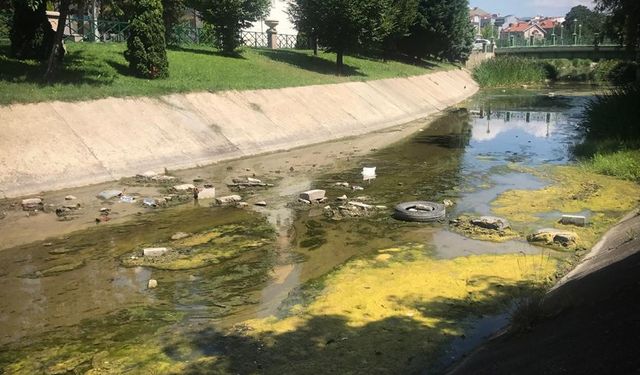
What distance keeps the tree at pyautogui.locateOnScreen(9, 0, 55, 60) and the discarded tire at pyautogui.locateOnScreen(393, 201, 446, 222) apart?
17887 mm

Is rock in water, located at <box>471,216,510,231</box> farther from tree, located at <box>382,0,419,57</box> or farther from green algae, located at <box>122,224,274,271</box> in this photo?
tree, located at <box>382,0,419,57</box>

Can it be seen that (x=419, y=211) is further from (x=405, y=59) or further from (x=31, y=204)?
(x=405, y=59)

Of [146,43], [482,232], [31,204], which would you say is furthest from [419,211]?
[146,43]

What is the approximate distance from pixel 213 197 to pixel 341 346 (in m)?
8.96

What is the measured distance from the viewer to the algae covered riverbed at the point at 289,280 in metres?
7.04

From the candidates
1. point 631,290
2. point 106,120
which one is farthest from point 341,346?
point 106,120

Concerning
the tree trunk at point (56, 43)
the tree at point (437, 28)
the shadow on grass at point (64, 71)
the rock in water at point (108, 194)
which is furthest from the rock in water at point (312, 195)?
the tree at point (437, 28)

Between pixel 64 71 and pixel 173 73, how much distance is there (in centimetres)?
569

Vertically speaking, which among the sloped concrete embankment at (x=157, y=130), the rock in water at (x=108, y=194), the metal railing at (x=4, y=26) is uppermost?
the metal railing at (x=4, y=26)

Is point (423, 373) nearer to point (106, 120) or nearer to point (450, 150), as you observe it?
point (106, 120)

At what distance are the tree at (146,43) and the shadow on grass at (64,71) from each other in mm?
1544

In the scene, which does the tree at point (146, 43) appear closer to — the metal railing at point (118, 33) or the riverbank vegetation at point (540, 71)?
the metal railing at point (118, 33)

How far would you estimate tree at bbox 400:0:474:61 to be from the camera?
57375mm

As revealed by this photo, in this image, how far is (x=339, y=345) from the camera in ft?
23.2
